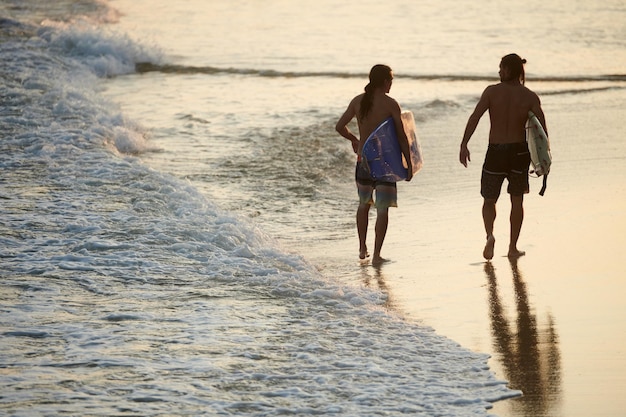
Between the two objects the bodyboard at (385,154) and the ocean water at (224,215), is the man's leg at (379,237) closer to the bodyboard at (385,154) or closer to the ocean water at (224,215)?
the ocean water at (224,215)

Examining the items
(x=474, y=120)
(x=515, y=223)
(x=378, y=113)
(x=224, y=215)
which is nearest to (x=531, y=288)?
(x=515, y=223)

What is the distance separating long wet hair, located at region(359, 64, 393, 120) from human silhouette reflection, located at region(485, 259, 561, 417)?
1.97 meters

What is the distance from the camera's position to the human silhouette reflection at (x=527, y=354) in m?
5.67

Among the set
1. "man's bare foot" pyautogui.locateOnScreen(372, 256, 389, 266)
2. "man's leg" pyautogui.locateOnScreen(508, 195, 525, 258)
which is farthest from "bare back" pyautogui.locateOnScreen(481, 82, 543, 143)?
"man's bare foot" pyautogui.locateOnScreen(372, 256, 389, 266)

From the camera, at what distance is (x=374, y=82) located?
8766 mm

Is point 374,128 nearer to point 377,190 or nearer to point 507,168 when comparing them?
point 377,190

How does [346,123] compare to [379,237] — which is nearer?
[379,237]

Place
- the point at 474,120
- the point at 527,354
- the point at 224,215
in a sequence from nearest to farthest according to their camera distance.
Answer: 1. the point at 527,354
2. the point at 474,120
3. the point at 224,215

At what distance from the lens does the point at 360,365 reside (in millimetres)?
6316

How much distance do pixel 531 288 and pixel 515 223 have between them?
1.03 metres

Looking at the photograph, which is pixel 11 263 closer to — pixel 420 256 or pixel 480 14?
pixel 420 256

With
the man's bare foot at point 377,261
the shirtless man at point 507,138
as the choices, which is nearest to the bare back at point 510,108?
the shirtless man at point 507,138

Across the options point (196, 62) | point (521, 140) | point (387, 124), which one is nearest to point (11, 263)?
point (387, 124)

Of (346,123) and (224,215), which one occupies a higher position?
(346,123)
